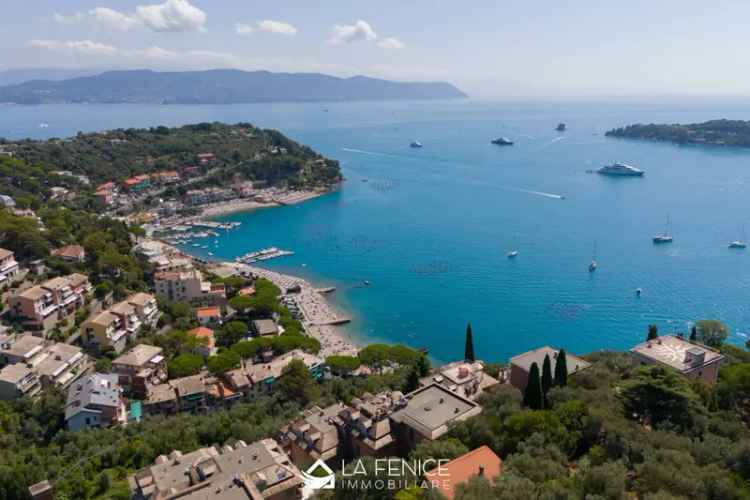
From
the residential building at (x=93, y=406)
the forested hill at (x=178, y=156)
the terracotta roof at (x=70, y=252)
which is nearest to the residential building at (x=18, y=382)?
the residential building at (x=93, y=406)

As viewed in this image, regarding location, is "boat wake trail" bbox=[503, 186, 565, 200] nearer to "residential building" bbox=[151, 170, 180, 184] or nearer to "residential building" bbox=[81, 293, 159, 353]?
"residential building" bbox=[151, 170, 180, 184]

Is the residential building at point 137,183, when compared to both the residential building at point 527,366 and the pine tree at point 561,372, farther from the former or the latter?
the pine tree at point 561,372

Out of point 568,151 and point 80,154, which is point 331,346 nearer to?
point 80,154

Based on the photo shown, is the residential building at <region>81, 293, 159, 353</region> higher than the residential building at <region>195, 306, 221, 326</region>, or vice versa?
the residential building at <region>81, 293, 159, 353</region>

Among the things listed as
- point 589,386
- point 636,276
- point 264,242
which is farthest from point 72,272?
point 636,276

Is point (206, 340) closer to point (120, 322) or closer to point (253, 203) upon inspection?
point (120, 322)

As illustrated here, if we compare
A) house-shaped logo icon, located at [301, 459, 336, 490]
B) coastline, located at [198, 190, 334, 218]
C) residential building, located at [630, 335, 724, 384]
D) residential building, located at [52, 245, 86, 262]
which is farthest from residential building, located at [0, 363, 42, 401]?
coastline, located at [198, 190, 334, 218]
